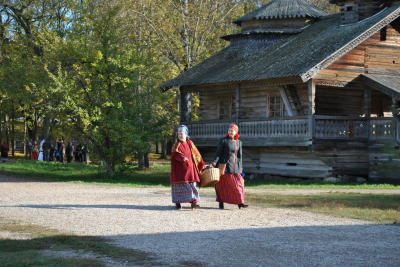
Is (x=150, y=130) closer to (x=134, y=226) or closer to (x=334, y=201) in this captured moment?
(x=334, y=201)

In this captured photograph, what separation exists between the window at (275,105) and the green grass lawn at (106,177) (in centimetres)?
327

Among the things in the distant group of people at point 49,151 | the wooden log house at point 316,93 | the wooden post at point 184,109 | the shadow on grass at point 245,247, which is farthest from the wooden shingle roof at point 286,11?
the shadow on grass at point 245,247

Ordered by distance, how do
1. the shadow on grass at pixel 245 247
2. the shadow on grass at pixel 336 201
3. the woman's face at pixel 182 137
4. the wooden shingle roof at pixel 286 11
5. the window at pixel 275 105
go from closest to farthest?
the shadow on grass at pixel 245 247
the woman's face at pixel 182 137
the shadow on grass at pixel 336 201
the window at pixel 275 105
the wooden shingle roof at pixel 286 11

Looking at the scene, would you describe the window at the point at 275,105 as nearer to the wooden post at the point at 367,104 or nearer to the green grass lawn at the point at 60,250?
the wooden post at the point at 367,104

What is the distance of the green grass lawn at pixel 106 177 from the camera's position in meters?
21.2

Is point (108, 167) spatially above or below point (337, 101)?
below

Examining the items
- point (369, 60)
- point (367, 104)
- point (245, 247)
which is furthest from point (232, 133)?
point (369, 60)

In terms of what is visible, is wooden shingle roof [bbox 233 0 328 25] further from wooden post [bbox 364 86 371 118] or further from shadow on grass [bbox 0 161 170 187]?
shadow on grass [bbox 0 161 170 187]

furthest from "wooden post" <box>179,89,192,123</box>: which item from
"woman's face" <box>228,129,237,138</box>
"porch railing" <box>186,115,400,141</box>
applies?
"woman's face" <box>228,129,237,138</box>

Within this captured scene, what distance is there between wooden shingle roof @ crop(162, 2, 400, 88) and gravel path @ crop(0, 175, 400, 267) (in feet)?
31.4

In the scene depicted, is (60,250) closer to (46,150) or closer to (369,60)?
(369,60)

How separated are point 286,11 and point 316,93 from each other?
6798mm

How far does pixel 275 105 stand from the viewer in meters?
26.6

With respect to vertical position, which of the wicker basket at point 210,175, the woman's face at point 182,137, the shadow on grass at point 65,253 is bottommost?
the shadow on grass at point 65,253
